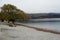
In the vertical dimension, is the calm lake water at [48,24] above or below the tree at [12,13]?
below

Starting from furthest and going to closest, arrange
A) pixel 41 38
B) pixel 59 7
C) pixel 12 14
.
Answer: pixel 12 14, pixel 59 7, pixel 41 38

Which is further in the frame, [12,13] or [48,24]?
[12,13]

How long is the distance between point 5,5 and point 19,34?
0.63 metres

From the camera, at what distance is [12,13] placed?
321cm

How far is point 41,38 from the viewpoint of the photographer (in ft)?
9.05

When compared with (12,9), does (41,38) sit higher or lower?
lower

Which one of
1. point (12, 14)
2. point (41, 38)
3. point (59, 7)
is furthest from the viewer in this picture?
point (12, 14)

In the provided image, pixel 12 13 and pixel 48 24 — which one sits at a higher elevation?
pixel 12 13

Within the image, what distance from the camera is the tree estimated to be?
310cm

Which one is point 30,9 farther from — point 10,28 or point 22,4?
point 10,28

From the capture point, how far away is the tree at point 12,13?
10.2 ft

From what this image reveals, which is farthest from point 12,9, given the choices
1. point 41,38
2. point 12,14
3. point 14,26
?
point 41,38

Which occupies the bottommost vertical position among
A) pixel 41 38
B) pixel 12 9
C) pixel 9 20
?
pixel 41 38

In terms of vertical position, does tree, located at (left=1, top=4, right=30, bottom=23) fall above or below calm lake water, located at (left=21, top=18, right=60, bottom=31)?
above
